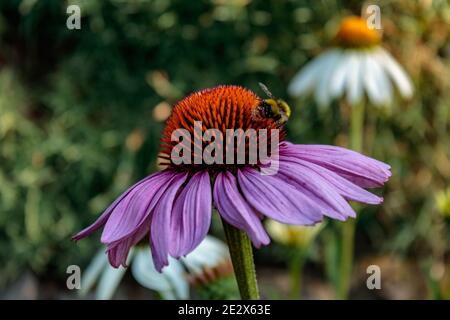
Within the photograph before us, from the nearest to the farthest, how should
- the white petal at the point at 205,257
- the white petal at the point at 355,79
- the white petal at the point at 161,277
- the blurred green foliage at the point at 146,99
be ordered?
1. the white petal at the point at 161,277
2. the white petal at the point at 205,257
3. the white petal at the point at 355,79
4. the blurred green foliage at the point at 146,99

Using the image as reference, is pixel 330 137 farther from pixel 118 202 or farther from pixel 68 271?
pixel 118 202

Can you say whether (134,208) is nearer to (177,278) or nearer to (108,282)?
(177,278)

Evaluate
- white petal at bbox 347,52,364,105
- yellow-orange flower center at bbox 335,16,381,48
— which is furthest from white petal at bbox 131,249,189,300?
yellow-orange flower center at bbox 335,16,381,48

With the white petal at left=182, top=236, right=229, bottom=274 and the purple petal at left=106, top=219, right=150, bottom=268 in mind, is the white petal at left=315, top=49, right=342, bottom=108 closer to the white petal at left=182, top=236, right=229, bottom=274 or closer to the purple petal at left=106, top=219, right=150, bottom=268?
the white petal at left=182, top=236, right=229, bottom=274

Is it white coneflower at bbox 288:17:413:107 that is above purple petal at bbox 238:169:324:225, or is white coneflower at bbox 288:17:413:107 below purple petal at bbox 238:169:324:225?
above

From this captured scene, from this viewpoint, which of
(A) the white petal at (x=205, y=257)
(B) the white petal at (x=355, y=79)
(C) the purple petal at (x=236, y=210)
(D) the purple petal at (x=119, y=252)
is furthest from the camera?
(B) the white petal at (x=355, y=79)

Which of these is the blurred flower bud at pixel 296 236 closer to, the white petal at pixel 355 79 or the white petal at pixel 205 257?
the white petal at pixel 205 257

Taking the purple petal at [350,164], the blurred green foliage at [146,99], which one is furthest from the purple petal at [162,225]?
the blurred green foliage at [146,99]
